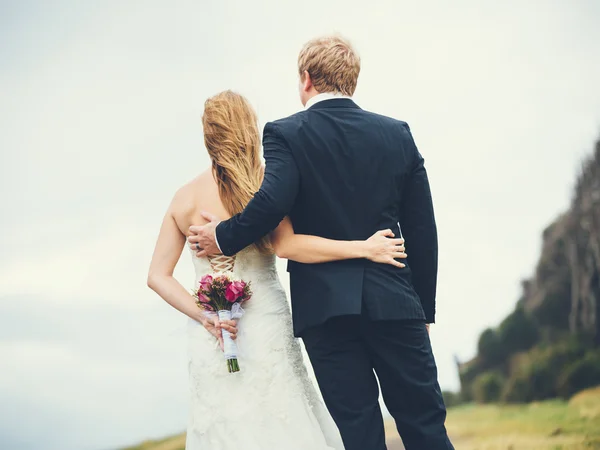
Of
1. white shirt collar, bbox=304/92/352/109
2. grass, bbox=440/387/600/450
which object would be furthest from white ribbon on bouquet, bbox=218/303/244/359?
grass, bbox=440/387/600/450

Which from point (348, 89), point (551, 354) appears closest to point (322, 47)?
point (348, 89)

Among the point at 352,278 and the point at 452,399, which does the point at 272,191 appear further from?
the point at 452,399

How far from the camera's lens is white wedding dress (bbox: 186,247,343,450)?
3109 millimetres

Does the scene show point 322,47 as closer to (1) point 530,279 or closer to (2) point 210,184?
(2) point 210,184

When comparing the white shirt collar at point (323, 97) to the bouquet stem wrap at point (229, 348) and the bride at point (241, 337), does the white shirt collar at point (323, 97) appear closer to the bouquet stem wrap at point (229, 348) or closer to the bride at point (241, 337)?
the bride at point (241, 337)

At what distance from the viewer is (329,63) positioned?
2.75 metres

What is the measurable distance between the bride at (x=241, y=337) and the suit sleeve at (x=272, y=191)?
1.21ft

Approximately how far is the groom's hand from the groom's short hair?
0.70 m

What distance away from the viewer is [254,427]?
311 centimetres

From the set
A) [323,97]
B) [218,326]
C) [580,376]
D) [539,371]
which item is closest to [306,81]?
[323,97]

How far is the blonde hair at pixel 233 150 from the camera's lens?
3111 mm

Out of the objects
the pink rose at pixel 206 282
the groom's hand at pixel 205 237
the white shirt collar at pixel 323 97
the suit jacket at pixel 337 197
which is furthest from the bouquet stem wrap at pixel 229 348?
the white shirt collar at pixel 323 97

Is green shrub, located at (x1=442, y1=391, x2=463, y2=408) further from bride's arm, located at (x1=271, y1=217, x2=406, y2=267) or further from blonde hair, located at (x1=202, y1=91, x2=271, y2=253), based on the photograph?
bride's arm, located at (x1=271, y1=217, x2=406, y2=267)

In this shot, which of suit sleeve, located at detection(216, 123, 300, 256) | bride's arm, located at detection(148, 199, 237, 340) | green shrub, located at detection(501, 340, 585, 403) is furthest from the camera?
green shrub, located at detection(501, 340, 585, 403)
